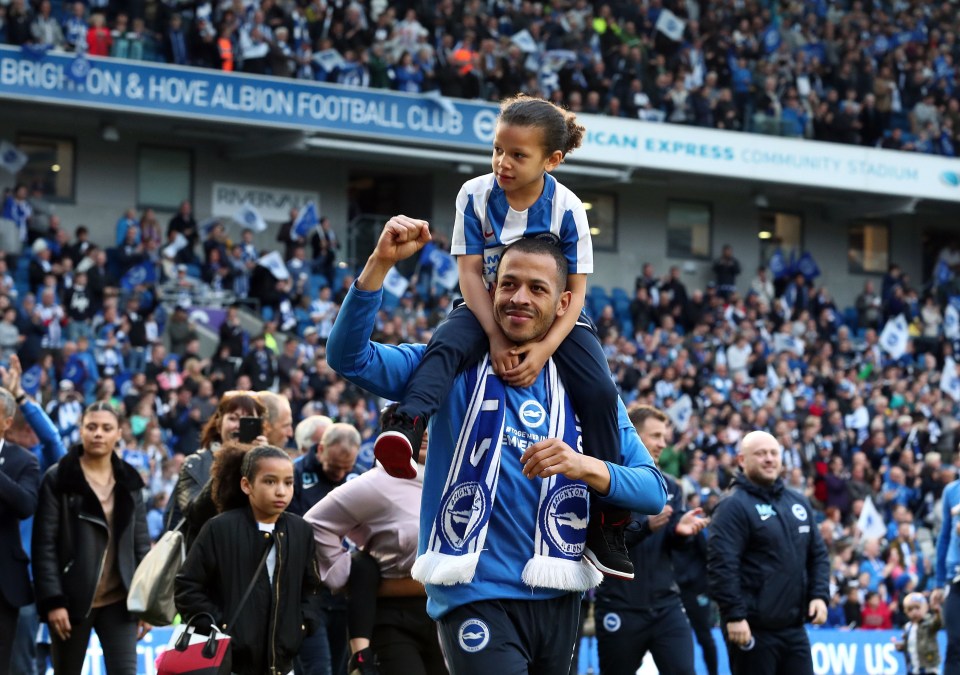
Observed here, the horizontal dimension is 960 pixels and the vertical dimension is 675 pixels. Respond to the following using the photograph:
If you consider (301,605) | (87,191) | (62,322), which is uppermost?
(87,191)

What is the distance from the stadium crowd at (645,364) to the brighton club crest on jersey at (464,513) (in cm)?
864

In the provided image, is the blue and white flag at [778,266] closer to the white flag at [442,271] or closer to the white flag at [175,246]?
the white flag at [442,271]

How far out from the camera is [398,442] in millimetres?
4453

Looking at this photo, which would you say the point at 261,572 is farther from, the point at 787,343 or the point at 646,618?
the point at 787,343

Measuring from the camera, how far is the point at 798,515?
9.54m

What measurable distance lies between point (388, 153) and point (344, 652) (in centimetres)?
1967

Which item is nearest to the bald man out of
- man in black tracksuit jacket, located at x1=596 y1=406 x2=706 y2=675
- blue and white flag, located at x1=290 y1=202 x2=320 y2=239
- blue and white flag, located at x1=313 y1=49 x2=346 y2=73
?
man in black tracksuit jacket, located at x1=596 y1=406 x2=706 y2=675

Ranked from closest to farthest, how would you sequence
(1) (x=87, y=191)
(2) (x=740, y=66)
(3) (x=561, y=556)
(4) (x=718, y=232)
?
(3) (x=561, y=556) < (1) (x=87, y=191) < (2) (x=740, y=66) < (4) (x=718, y=232)

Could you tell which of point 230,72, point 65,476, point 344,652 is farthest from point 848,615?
point 230,72

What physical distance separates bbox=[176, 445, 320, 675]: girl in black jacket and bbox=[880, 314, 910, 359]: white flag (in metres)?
24.1

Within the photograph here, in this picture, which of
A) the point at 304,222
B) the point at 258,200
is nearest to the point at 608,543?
the point at 304,222

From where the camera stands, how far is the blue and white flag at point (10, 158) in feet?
84.8

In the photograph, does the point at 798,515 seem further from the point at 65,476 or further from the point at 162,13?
the point at 162,13

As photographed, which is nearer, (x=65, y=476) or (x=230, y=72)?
(x=65, y=476)
